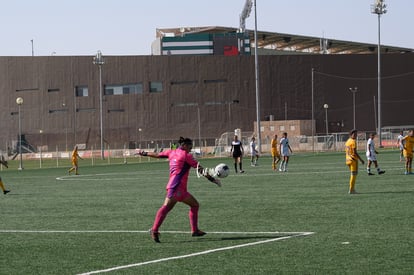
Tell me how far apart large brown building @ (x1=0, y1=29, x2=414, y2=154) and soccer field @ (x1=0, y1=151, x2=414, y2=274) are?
82.9 metres

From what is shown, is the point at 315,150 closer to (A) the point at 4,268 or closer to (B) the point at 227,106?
(B) the point at 227,106

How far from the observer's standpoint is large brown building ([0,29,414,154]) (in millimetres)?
108750

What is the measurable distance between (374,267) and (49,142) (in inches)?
3979

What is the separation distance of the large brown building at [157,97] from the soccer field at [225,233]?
82.9m

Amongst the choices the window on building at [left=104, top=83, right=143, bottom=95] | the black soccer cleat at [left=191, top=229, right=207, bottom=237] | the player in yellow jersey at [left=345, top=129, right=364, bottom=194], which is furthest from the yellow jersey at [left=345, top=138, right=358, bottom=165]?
the window on building at [left=104, top=83, right=143, bottom=95]

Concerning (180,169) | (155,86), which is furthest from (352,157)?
(155,86)

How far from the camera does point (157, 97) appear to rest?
359 ft

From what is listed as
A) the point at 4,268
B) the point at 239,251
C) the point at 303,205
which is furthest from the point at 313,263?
the point at 303,205

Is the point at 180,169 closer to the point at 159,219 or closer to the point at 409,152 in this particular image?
the point at 159,219

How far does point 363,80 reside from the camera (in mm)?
113500

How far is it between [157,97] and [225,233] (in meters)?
95.5

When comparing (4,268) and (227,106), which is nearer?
(4,268)

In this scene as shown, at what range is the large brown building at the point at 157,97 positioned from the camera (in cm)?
10875

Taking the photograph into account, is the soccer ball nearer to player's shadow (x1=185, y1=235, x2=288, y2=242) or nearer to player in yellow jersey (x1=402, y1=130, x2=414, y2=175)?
player's shadow (x1=185, y1=235, x2=288, y2=242)
